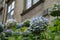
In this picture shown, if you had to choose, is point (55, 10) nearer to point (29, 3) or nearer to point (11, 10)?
point (29, 3)

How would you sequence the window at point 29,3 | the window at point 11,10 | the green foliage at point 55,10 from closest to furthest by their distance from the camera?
the green foliage at point 55,10, the window at point 29,3, the window at point 11,10

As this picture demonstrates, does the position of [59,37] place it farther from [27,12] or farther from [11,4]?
[11,4]

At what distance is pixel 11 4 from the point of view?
14.3 m

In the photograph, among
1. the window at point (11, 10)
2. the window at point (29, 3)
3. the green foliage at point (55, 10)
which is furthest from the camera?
the window at point (11, 10)

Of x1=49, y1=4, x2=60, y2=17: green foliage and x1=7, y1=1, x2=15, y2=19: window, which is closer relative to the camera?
x1=49, y1=4, x2=60, y2=17: green foliage

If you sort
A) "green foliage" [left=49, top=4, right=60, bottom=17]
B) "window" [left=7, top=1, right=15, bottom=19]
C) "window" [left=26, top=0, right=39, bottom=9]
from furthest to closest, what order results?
"window" [left=7, top=1, right=15, bottom=19] < "window" [left=26, top=0, right=39, bottom=9] < "green foliage" [left=49, top=4, right=60, bottom=17]

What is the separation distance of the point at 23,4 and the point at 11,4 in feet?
9.39

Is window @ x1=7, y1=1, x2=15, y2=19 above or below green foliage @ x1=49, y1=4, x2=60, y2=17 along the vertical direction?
above

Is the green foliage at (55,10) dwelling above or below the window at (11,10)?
below

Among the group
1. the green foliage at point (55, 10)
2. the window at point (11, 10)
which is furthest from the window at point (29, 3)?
the green foliage at point (55, 10)

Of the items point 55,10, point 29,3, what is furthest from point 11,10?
point 55,10

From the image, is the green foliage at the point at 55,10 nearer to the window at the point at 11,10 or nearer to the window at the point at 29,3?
the window at the point at 29,3

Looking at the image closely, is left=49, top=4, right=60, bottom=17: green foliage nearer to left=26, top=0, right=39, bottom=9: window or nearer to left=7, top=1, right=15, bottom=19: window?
left=26, top=0, right=39, bottom=9: window

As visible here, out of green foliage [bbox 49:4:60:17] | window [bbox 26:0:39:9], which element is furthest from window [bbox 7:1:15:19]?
green foliage [bbox 49:4:60:17]
